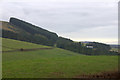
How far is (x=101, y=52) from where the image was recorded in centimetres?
9800

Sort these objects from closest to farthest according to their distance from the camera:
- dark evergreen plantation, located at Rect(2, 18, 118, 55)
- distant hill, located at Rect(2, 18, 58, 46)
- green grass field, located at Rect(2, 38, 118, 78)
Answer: green grass field, located at Rect(2, 38, 118, 78) → dark evergreen plantation, located at Rect(2, 18, 118, 55) → distant hill, located at Rect(2, 18, 58, 46)

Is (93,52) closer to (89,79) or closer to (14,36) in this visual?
(14,36)

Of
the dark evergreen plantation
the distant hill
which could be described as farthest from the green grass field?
the distant hill

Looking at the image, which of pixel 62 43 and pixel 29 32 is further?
pixel 29 32

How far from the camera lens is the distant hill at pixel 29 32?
4388 inches

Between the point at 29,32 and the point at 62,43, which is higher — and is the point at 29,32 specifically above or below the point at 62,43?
above

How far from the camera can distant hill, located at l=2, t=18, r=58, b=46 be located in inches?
4388

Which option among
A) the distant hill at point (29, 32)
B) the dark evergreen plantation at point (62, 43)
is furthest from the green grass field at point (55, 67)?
the distant hill at point (29, 32)

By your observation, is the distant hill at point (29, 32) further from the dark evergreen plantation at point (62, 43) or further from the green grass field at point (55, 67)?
the green grass field at point (55, 67)

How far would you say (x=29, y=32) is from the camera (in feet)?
506

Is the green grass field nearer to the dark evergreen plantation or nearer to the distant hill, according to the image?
the dark evergreen plantation

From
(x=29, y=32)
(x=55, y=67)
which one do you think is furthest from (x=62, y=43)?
(x=55, y=67)

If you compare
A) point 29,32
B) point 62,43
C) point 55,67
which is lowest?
point 55,67

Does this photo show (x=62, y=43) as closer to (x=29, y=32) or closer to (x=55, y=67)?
(x=29, y=32)
